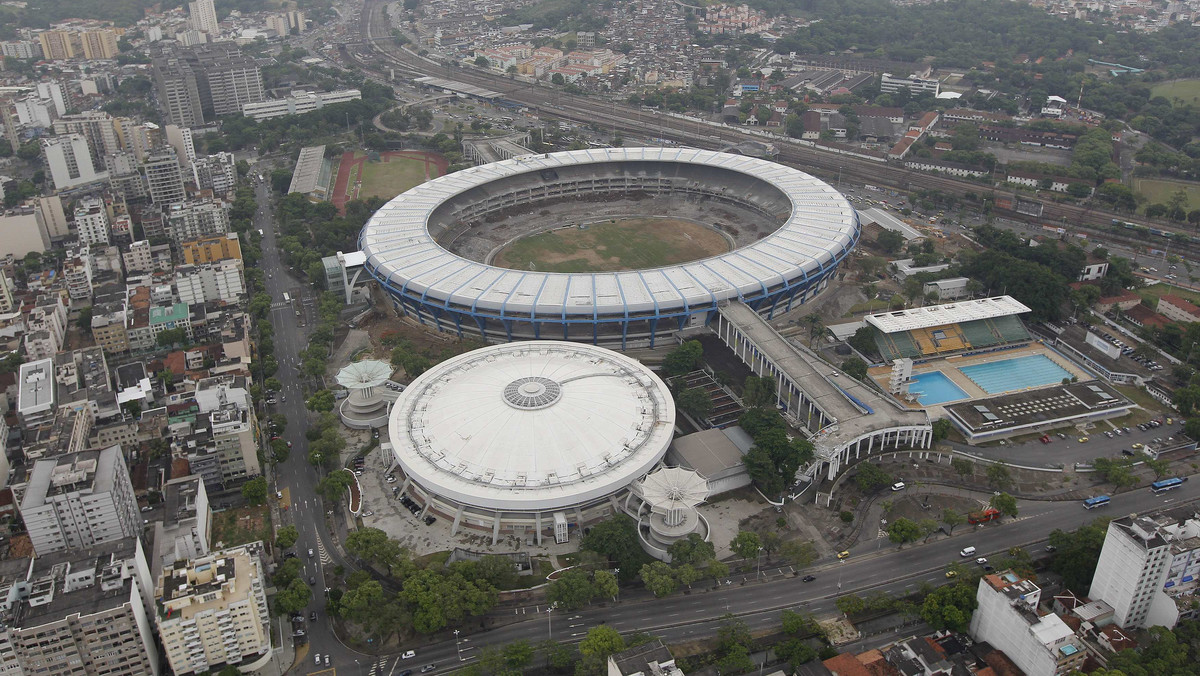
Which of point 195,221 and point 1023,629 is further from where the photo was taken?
point 195,221

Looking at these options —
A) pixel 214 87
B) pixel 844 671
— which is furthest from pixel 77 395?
pixel 214 87

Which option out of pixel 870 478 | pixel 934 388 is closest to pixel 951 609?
pixel 870 478

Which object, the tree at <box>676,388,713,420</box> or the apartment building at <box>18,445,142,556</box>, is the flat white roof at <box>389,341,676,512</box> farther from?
the apartment building at <box>18,445,142,556</box>

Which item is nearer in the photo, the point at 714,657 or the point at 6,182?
the point at 714,657

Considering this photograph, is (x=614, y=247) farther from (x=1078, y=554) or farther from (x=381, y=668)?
(x=381, y=668)

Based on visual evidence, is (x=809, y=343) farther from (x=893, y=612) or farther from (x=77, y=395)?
(x=77, y=395)

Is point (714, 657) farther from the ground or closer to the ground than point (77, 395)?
closer to the ground

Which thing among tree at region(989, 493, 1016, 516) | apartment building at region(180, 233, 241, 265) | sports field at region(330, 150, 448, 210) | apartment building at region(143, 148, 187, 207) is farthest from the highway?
tree at region(989, 493, 1016, 516)
